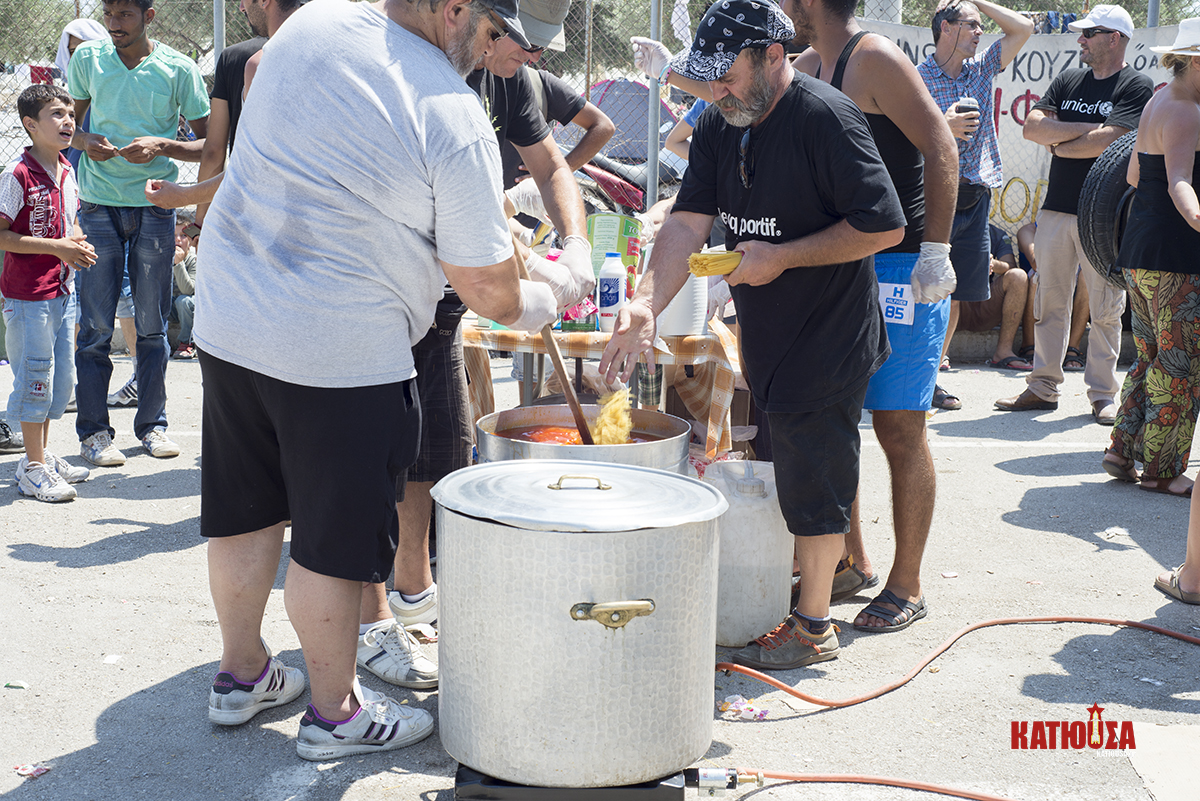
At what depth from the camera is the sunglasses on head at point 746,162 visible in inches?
123

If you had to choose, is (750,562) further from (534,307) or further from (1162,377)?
(1162,377)

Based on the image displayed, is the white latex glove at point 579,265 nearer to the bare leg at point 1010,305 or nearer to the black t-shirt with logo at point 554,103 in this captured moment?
the black t-shirt with logo at point 554,103

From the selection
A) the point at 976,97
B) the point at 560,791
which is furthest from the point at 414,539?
the point at 976,97

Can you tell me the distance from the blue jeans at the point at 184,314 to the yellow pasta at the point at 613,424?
5841 millimetres

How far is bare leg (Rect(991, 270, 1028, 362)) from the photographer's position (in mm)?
8719

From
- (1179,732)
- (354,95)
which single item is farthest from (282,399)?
(1179,732)

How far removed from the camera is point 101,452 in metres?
5.43

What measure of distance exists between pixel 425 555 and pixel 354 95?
1.67 metres

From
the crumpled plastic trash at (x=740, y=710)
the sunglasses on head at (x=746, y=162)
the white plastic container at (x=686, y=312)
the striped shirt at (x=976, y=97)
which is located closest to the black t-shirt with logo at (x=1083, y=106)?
the striped shirt at (x=976, y=97)

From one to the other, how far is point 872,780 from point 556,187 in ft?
7.67

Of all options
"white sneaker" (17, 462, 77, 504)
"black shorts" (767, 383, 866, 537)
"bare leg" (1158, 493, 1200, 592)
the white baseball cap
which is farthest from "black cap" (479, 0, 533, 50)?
the white baseball cap

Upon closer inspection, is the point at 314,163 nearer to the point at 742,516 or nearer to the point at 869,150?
the point at 869,150

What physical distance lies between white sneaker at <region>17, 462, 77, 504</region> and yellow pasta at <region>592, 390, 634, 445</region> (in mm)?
2878

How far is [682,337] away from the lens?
413 cm
